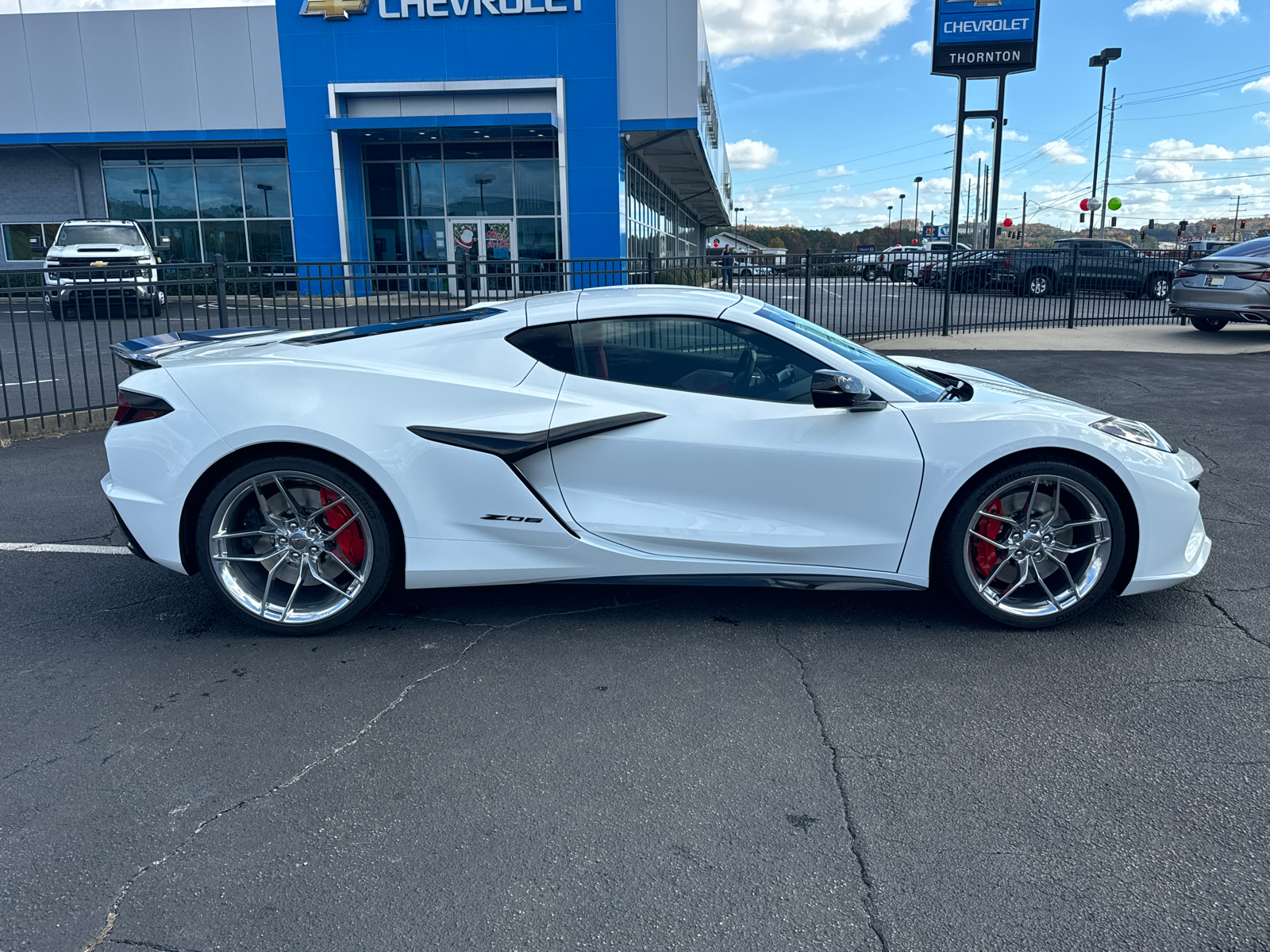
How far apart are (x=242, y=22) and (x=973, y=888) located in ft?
94.3

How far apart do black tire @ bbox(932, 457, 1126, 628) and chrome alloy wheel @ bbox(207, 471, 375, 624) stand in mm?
2480

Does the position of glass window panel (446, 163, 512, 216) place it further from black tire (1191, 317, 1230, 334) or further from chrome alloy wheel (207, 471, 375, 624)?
chrome alloy wheel (207, 471, 375, 624)

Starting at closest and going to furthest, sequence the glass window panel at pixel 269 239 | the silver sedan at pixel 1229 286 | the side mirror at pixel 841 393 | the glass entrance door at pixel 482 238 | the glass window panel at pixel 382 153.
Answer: the side mirror at pixel 841 393 → the silver sedan at pixel 1229 286 → the glass window panel at pixel 382 153 → the glass entrance door at pixel 482 238 → the glass window panel at pixel 269 239

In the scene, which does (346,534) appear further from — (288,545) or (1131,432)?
(1131,432)

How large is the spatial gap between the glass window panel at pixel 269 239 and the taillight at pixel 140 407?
2587 centimetres

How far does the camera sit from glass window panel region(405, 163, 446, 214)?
25047 mm

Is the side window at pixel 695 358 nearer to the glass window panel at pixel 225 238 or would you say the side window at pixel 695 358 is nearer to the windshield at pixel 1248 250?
the windshield at pixel 1248 250

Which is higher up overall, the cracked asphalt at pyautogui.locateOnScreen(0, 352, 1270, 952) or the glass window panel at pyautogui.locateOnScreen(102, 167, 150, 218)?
the glass window panel at pyautogui.locateOnScreen(102, 167, 150, 218)

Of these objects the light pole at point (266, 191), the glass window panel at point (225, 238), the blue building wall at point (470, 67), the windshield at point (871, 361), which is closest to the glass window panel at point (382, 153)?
the blue building wall at point (470, 67)

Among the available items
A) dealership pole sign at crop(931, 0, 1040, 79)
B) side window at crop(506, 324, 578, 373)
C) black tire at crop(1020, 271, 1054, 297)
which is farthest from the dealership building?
side window at crop(506, 324, 578, 373)

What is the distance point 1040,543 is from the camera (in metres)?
3.93

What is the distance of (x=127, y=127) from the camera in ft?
85.9

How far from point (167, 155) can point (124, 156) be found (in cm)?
149

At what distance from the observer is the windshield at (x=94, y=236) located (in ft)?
68.7
